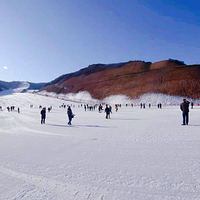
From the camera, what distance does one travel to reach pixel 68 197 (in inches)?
89.7

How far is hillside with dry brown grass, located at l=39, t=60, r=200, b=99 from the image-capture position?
62.6 metres

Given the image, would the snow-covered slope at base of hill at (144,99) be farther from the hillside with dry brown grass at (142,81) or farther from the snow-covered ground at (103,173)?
the snow-covered ground at (103,173)

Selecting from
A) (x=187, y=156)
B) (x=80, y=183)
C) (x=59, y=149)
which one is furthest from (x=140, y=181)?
(x=59, y=149)

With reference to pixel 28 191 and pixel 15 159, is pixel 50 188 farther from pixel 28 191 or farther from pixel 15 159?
pixel 15 159

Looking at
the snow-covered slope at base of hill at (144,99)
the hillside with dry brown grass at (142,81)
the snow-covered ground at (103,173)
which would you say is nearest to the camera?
the snow-covered ground at (103,173)

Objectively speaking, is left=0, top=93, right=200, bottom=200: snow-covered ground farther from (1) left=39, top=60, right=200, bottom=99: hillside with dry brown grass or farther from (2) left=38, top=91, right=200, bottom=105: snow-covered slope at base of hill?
(1) left=39, top=60, right=200, bottom=99: hillside with dry brown grass

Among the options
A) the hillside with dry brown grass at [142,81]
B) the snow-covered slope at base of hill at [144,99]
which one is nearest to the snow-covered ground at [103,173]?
the snow-covered slope at base of hill at [144,99]

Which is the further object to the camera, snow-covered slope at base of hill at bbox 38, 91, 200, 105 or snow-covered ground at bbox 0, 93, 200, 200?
snow-covered slope at base of hill at bbox 38, 91, 200, 105

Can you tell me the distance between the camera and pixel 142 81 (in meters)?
76.1

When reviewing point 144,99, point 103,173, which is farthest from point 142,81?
point 103,173

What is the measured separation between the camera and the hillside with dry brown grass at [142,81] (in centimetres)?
6259

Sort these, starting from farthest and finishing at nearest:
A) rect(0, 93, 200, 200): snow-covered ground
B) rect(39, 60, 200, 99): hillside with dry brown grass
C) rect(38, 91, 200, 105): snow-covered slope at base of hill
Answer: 1. rect(39, 60, 200, 99): hillside with dry brown grass
2. rect(38, 91, 200, 105): snow-covered slope at base of hill
3. rect(0, 93, 200, 200): snow-covered ground

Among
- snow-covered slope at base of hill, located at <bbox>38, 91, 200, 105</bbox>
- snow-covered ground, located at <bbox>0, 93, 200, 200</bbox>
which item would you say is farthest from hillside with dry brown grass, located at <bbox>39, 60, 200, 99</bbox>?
snow-covered ground, located at <bbox>0, 93, 200, 200</bbox>

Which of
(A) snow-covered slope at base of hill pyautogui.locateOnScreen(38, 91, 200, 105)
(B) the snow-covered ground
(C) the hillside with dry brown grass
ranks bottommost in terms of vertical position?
(B) the snow-covered ground
